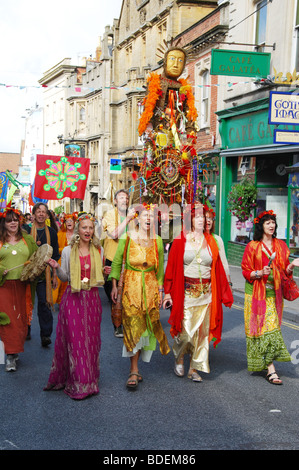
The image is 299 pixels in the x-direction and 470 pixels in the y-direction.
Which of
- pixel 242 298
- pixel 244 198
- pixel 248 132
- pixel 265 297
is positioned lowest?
pixel 242 298

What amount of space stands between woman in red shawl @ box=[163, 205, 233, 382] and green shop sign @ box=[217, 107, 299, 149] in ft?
29.7

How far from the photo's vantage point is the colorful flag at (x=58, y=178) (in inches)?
500

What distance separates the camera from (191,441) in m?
4.53

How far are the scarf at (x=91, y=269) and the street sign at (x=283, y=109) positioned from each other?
6928 mm

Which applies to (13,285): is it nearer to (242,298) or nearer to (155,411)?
(155,411)

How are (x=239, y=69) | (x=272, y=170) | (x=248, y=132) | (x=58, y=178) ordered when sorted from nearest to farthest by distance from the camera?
(x=58, y=178) < (x=239, y=69) < (x=272, y=170) < (x=248, y=132)

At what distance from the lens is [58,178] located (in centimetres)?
1282

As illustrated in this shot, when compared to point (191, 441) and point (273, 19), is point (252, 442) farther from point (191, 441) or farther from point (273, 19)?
point (273, 19)

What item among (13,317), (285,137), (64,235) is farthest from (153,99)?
(13,317)

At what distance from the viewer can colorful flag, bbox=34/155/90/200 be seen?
1270cm

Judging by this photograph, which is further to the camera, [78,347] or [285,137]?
[285,137]

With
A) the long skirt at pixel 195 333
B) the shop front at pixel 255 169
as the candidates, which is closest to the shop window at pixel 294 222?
the shop front at pixel 255 169

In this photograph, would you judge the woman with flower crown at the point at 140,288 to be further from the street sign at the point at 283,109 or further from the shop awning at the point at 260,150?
the shop awning at the point at 260,150

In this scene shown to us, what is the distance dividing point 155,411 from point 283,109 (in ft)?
26.6
